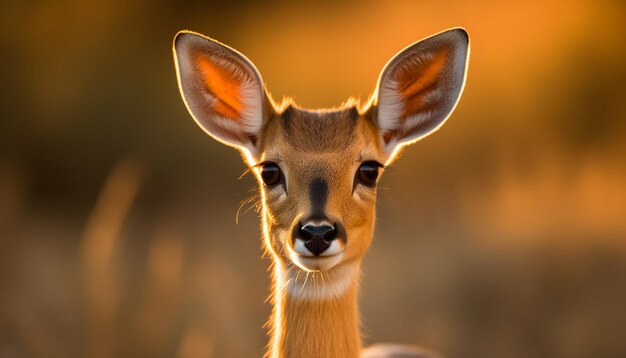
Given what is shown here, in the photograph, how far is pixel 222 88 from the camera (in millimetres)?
4973

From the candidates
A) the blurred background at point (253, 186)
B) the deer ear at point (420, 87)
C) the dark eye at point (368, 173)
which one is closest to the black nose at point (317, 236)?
the dark eye at point (368, 173)

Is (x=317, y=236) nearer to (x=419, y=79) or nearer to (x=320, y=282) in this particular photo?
(x=320, y=282)

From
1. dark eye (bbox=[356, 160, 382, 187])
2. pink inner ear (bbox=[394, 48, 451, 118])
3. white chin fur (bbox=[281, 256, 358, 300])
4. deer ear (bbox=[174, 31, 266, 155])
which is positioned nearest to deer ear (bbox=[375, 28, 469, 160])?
pink inner ear (bbox=[394, 48, 451, 118])

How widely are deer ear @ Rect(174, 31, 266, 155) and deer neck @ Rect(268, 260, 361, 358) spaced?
63 cm

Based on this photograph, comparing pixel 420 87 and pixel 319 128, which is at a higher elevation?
pixel 420 87

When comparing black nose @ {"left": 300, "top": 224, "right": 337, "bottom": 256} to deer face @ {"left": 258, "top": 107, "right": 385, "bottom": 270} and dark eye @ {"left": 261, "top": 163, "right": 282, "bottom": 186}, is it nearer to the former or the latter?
deer face @ {"left": 258, "top": 107, "right": 385, "bottom": 270}

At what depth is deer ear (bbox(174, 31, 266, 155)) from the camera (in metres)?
4.81

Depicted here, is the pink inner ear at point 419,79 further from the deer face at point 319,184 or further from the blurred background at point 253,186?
the blurred background at point 253,186

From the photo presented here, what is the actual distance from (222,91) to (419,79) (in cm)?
82

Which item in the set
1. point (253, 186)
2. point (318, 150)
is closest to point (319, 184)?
point (318, 150)

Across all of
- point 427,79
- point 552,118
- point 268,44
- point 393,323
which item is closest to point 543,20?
point 552,118

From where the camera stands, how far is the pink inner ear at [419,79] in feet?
16.0

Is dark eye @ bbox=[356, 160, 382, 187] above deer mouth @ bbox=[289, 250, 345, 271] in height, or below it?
above

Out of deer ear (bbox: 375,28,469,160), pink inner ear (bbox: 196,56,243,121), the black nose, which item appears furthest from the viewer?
pink inner ear (bbox: 196,56,243,121)
